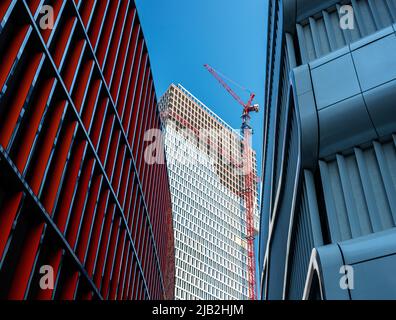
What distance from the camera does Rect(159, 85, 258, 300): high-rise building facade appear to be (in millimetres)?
116000

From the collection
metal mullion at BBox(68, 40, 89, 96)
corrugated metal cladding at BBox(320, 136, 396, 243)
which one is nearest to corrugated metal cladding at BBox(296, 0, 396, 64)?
corrugated metal cladding at BBox(320, 136, 396, 243)

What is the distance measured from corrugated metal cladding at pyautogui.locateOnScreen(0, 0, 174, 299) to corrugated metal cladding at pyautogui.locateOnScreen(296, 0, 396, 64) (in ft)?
24.0

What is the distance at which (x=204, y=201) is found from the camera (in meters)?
130

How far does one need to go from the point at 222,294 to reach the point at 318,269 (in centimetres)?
11620

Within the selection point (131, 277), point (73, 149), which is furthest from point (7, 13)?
point (131, 277)

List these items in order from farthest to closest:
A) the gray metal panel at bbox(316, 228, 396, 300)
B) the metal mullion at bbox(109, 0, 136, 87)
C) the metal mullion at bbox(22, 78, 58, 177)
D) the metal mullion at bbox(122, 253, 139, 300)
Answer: the metal mullion at bbox(122, 253, 139, 300)
the metal mullion at bbox(109, 0, 136, 87)
the metal mullion at bbox(22, 78, 58, 177)
the gray metal panel at bbox(316, 228, 396, 300)

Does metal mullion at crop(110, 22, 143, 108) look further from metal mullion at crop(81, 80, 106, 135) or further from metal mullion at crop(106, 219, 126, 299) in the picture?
metal mullion at crop(106, 219, 126, 299)

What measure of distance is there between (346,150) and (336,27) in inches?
191

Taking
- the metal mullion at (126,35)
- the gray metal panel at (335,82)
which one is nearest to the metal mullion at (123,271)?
the metal mullion at (126,35)

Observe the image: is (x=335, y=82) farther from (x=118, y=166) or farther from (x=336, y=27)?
(x=118, y=166)

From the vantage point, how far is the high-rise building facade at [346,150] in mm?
8859

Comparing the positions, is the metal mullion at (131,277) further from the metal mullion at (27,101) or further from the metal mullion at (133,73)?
the metal mullion at (27,101)

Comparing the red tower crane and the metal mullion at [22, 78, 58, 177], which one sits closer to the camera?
the metal mullion at [22, 78, 58, 177]

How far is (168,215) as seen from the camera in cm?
3844
